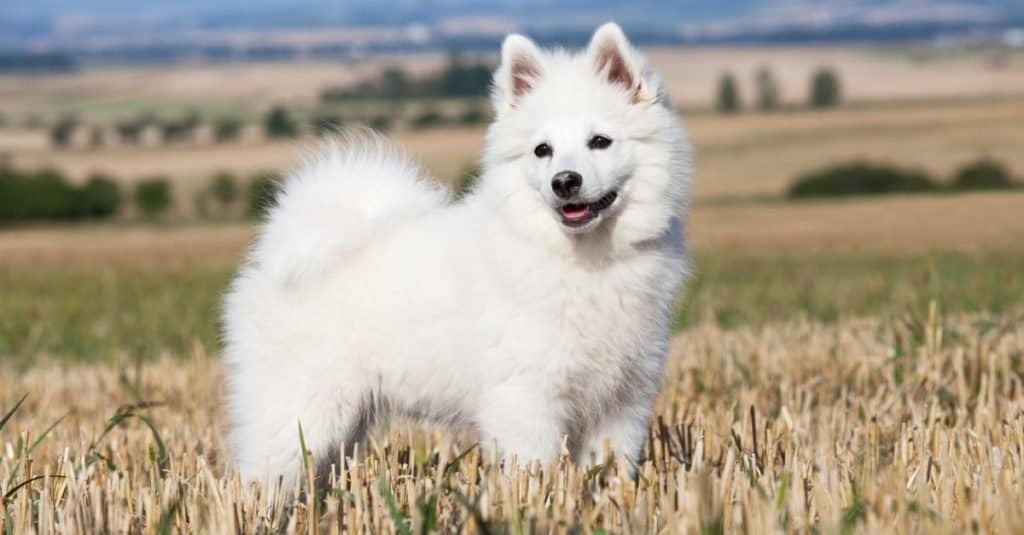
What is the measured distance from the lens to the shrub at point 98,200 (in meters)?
44.3

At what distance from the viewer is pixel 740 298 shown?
Result: 12055 millimetres

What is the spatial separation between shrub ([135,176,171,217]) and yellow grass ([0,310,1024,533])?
37.0 meters

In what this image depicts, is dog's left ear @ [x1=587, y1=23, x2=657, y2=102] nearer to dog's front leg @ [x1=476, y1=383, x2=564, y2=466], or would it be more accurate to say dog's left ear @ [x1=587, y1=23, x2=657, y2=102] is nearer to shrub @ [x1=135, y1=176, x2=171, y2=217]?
dog's front leg @ [x1=476, y1=383, x2=564, y2=466]

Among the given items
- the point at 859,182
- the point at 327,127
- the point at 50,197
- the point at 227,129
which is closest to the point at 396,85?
the point at 50,197

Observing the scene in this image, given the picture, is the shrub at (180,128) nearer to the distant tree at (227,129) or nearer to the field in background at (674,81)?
the distant tree at (227,129)

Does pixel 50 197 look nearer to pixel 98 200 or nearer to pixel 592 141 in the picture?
pixel 98 200

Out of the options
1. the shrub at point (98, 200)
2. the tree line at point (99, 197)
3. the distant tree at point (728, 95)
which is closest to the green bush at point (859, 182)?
the tree line at point (99, 197)

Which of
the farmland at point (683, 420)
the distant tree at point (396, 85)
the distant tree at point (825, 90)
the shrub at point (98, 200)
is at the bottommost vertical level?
the shrub at point (98, 200)

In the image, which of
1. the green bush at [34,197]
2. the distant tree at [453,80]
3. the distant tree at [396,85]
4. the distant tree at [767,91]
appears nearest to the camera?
the distant tree at [453,80]

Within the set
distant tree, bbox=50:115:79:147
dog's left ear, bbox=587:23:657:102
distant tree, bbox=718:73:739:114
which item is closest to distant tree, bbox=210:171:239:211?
distant tree, bbox=50:115:79:147

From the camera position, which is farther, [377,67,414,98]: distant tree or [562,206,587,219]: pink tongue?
[377,67,414,98]: distant tree

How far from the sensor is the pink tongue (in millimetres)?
4352

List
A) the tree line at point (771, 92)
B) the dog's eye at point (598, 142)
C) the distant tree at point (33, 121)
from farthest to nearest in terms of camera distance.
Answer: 1. the distant tree at point (33, 121)
2. the tree line at point (771, 92)
3. the dog's eye at point (598, 142)

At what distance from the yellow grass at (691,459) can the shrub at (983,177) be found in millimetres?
35061
